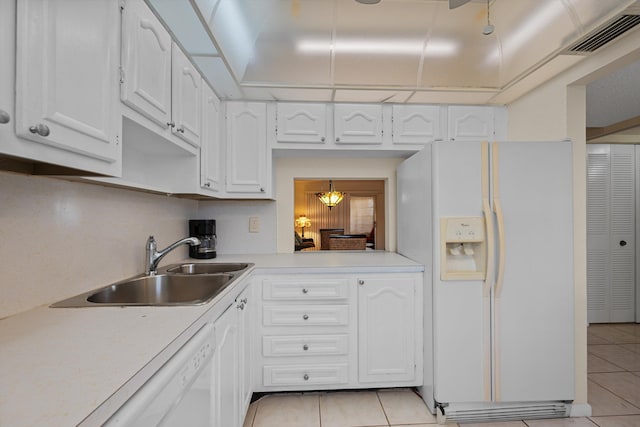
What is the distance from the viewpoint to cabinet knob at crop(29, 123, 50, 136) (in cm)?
71

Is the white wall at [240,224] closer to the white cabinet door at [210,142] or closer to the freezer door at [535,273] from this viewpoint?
the white cabinet door at [210,142]

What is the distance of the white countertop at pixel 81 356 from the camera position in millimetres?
528

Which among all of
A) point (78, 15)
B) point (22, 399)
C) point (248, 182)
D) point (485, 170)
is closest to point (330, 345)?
point (248, 182)

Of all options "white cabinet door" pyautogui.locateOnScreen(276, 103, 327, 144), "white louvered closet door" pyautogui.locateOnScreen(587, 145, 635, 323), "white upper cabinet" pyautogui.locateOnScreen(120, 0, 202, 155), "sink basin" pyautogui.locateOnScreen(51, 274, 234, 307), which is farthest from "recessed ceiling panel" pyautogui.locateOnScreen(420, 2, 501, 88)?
"white louvered closet door" pyautogui.locateOnScreen(587, 145, 635, 323)

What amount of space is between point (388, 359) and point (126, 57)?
6.88ft

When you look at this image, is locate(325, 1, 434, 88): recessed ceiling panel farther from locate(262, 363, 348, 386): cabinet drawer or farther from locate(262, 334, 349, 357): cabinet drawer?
locate(262, 363, 348, 386): cabinet drawer

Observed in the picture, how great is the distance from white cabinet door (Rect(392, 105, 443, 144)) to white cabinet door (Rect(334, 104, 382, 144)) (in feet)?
0.46

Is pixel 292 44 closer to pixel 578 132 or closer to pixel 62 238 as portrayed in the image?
pixel 62 238

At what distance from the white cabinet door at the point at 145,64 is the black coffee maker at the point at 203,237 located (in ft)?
3.74

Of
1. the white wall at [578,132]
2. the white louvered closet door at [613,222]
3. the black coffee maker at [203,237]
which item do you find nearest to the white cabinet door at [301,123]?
the black coffee maker at [203,237]

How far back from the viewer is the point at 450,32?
196cm

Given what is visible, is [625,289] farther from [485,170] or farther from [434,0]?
[434,0]

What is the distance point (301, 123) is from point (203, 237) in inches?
45.2

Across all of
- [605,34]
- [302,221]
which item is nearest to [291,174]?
[605,34]
